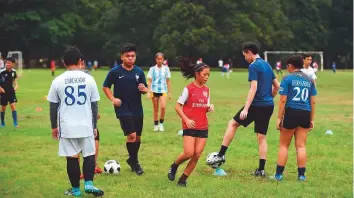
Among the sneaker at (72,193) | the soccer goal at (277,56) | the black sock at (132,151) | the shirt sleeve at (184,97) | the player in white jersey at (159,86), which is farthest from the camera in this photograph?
the soccer goal at (277,56)

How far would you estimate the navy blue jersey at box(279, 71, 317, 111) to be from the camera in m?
8.52

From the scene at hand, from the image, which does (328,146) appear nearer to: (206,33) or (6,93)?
(6,93)

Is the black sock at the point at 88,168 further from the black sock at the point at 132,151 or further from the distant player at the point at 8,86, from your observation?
the distant player at the point at 8,86

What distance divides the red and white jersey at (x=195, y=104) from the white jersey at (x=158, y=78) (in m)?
6.35

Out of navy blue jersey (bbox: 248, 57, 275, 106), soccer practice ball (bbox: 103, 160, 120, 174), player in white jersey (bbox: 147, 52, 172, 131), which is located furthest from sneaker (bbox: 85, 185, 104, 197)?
player in white jersey (bbox: 147, 52, 172, 131)

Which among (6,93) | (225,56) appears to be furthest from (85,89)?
(225,56)

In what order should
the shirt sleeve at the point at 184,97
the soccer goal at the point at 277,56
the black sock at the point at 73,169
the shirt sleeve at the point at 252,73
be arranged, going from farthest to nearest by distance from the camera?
the soccer goal at the point at 277,56
the shirt sleeve at the point at 252,73
the shirt sleeve at the point at 184,97
the black sock at the point at 73,169

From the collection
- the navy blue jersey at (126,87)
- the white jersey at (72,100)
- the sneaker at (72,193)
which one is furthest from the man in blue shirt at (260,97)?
the white jersey at (72,100)

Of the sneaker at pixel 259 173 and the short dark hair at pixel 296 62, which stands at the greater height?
the short dark hair at pixel 296 62

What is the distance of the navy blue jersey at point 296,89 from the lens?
336 inches

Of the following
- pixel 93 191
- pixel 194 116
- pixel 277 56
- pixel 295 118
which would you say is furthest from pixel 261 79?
pixel 277 56

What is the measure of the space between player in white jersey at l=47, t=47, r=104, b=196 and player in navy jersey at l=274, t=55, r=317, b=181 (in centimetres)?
290

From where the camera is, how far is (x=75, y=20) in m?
77.4

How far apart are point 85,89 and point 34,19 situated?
68816mm
